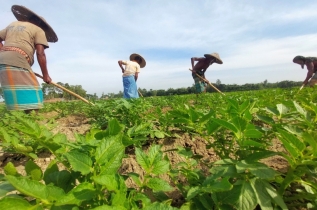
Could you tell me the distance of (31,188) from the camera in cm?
51

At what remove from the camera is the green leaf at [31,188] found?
0.49m

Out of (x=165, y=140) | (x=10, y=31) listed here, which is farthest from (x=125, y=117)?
(x=10, y=31)

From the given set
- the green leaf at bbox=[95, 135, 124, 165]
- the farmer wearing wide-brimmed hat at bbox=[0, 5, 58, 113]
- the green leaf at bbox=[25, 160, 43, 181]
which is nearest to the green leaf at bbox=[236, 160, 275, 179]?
the green leaf at bbox=[95, 135, 124, 165]

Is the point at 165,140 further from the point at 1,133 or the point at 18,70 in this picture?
the point at 18,70

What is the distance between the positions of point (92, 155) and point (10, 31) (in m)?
3.98

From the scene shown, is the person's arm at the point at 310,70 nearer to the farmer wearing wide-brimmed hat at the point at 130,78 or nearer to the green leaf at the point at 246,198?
the farmer wearing wide-brimmed hat at the point at 130,78

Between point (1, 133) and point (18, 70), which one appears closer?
point (1, 133)

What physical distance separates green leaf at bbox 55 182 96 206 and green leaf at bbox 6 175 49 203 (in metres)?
0.04

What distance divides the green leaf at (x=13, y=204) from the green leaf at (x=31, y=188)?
36mm

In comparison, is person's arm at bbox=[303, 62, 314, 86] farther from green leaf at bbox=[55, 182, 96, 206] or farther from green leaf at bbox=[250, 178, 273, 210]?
green leaf at bbox=[55, 182, 96, 206]

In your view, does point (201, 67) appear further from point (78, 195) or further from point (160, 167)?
point (78, 195)

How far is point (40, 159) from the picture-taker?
1.95 meters

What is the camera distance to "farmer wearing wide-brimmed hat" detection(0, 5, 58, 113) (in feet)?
11.1

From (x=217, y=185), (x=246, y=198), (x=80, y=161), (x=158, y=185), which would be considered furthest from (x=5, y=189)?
(x=246, y=198)
